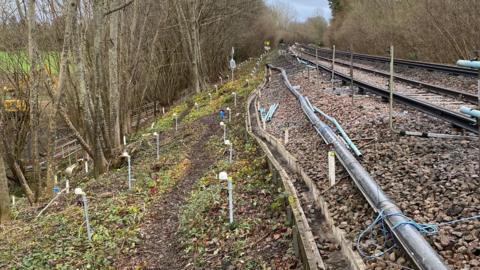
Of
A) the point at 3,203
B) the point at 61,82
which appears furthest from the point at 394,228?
the point at 61,82

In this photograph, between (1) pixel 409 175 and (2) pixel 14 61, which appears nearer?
(1) pixel 409 175

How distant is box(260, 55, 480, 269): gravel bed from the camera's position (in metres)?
4.75

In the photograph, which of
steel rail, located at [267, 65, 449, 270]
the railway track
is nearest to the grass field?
the railway track

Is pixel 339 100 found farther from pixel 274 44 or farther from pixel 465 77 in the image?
pixel 274 44

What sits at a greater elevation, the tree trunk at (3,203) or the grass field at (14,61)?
the grass field at (14,61)

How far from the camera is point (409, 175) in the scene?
258 inches

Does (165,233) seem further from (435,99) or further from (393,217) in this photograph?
(435,99)

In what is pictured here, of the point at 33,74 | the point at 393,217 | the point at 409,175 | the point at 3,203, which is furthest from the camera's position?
the point at 33,74

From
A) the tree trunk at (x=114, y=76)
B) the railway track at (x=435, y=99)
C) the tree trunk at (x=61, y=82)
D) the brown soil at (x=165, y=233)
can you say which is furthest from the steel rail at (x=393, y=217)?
the tree trunk at (x=114, y=76)

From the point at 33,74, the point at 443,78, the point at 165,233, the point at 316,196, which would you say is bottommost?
the point at 165,233

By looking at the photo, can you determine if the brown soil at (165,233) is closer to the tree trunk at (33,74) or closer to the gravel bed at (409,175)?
the gravel bed at (409,175)

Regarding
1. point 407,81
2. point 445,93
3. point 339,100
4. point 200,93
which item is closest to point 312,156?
point 339,100

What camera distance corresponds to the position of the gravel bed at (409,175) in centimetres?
475

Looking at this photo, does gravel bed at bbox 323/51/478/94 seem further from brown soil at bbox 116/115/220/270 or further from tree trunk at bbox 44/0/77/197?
tree trunk at bbox 44/0/77/197
